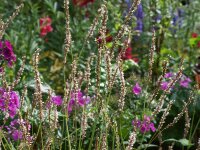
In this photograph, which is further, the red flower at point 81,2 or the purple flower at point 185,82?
the red flower at point 81,2

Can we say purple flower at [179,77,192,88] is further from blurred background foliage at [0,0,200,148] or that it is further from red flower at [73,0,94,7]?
red flower at [73,0,94,7]

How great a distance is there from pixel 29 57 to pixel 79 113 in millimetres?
959

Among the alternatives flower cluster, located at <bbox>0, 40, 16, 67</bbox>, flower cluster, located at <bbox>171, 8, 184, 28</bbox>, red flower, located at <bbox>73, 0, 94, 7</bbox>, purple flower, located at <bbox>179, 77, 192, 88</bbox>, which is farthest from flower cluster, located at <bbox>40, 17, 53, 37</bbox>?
flower cluster, located at <bbox>0, 40, 16, 67</bbox>

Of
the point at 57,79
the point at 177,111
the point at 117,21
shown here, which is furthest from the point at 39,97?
the point at 57,79

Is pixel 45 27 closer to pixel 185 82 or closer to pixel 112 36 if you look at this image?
pixel 112 36

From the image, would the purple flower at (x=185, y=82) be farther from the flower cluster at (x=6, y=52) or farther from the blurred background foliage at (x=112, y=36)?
the flower cluster at (x=6, y=52)

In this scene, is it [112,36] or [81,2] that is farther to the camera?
[81,2]

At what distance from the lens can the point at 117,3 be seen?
210 inches

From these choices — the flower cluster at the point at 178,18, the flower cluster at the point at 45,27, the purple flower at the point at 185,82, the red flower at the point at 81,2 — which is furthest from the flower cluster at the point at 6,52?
the flower cluster at the point at 178,18

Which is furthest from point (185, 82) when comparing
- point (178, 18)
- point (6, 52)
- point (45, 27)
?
point (178, 18)

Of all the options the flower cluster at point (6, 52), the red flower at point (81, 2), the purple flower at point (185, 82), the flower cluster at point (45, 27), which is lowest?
the purple flower at point (185, 82)

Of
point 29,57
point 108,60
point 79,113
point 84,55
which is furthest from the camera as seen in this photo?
point 84,55

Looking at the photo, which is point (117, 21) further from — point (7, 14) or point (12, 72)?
point (7, 14)

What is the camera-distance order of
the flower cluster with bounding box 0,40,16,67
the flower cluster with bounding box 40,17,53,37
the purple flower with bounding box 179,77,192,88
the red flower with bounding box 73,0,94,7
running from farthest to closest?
the red flower with bounding box 73,0,94,7 → the flower cluster with bounding box 40,17,53,37 → the purple flower with bounding box 179,77,192,88 → the flower cluster with bounding box 0,40,16,67
